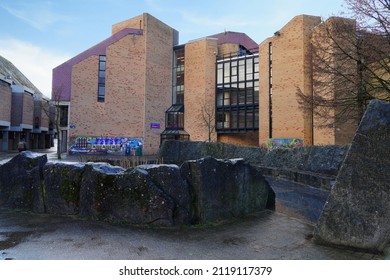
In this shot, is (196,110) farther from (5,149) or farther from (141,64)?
(5,149)

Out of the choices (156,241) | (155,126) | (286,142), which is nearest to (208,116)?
(155,126)

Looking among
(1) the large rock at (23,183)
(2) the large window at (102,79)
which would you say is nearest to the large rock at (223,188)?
(1) the large rock at (23,183)

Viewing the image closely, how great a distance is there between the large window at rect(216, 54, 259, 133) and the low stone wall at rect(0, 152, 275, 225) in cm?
3046

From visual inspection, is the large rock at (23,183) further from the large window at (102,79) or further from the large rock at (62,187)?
the large window at (102,79)

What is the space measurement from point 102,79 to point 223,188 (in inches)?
1385

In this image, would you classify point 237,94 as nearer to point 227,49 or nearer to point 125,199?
point 227,49

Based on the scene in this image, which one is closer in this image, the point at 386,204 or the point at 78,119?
the point at 386,204

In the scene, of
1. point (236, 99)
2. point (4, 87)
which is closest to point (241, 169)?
point (236, 99)

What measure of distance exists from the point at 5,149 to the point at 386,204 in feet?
156

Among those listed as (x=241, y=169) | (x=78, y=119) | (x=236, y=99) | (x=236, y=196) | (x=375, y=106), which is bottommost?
(x=236, y=196)

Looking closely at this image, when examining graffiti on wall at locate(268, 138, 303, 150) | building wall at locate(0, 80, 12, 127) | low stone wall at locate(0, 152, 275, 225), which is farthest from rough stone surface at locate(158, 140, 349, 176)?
building wall at locate(0, 80, 12, 127)

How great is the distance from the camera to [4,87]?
38.8m

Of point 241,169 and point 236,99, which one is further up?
point 236,99

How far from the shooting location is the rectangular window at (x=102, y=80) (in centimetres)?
3634
